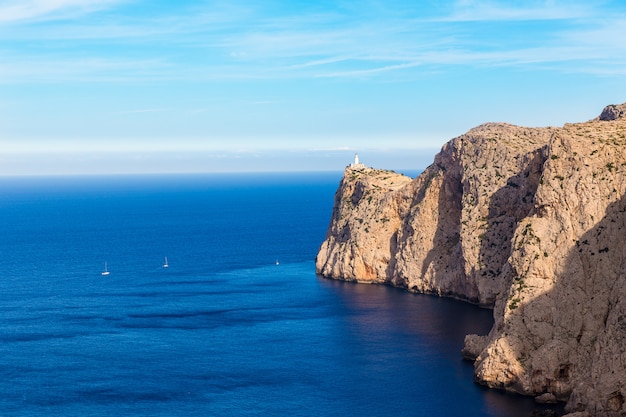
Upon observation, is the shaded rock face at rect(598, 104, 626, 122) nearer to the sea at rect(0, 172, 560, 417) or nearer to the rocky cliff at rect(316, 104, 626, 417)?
the rocky cliff at rect(316, 104, 626, 417)

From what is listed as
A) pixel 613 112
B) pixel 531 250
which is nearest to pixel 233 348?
pixel 531 250

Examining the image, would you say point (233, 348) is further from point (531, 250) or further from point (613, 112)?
point (613, 112)

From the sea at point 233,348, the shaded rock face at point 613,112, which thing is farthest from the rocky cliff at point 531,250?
the sea at point 233,348

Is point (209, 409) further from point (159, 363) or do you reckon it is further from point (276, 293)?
point (276, 293)

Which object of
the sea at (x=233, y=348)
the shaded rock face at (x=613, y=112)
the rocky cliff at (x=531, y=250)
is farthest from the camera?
the shaded rock face at (x=613, y=112)

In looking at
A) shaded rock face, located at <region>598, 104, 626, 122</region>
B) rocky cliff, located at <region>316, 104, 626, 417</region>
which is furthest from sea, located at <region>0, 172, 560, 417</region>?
shaded rock face, located at <region>598, 104, 626, 122</region>

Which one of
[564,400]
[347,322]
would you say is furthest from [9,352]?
[564,400]

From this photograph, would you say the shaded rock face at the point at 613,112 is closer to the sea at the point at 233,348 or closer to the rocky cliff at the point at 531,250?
the rocky cliff at the point at 531,250

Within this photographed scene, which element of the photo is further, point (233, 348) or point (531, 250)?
point (233, 348)
